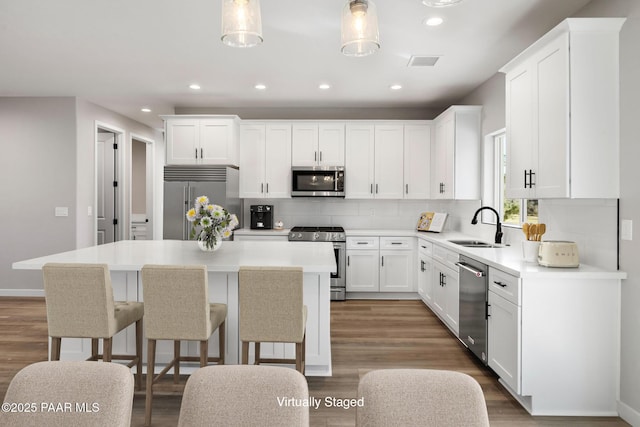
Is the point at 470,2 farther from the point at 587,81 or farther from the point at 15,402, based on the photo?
the point at 15,402

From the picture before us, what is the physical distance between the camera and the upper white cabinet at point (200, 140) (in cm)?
512

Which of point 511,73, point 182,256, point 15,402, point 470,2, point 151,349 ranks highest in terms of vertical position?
point 470,2

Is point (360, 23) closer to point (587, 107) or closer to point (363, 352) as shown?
point (587, 107)

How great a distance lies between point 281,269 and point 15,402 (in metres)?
1.27

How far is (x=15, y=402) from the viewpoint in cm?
105

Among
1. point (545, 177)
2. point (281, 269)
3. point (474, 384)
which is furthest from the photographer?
point (545, 177)

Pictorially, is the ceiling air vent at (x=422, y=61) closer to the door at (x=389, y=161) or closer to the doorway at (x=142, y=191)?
the door at (x=389, y=161)

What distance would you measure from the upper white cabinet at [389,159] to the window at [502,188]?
1.06 metres

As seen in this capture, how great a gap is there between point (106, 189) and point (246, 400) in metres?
6.08

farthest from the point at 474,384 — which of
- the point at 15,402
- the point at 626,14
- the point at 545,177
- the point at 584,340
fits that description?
the point at 626,14

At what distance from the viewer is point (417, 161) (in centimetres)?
530

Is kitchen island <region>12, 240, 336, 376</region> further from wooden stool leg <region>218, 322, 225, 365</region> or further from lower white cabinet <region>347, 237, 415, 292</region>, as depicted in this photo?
lower white cabinet <region>347, 237, 415, 292</region>

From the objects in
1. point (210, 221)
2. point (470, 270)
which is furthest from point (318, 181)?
point (470, 270)

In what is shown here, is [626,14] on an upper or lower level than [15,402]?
upper
